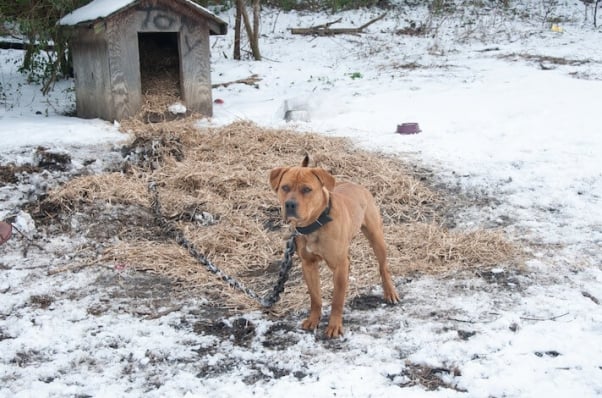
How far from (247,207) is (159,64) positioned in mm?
5397

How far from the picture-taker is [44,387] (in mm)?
3059

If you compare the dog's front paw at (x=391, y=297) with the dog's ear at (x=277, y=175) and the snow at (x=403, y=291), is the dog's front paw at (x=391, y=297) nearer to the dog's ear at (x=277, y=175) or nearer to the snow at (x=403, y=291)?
the snow at (x=403, y=291)

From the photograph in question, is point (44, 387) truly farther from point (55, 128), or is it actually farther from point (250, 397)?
point (55, 128)

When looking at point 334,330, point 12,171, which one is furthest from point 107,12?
point 334,330

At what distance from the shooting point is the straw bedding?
4594 millimetres

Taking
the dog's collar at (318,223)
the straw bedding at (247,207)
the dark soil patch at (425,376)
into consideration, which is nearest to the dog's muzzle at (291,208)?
the dog's collar at (318,223)

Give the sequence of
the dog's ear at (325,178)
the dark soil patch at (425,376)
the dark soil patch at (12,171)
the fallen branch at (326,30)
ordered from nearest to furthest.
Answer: the dark soil patch at (425,376) → the dog's ear at (325,178) → the dark soil patch at (12,171) → the fallen branch at (326,30)

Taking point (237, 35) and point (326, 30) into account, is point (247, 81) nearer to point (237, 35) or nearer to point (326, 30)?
point (237, 35)

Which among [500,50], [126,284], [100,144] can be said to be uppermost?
[500,50]

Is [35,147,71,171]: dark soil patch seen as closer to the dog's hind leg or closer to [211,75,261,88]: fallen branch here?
the dog's hind leg

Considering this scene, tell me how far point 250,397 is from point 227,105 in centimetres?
806

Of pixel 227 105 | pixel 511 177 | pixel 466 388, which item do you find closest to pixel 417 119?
pixel 511 177

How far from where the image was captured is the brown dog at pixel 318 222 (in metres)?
3.39

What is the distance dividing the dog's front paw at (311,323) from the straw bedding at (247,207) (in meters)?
0.32
